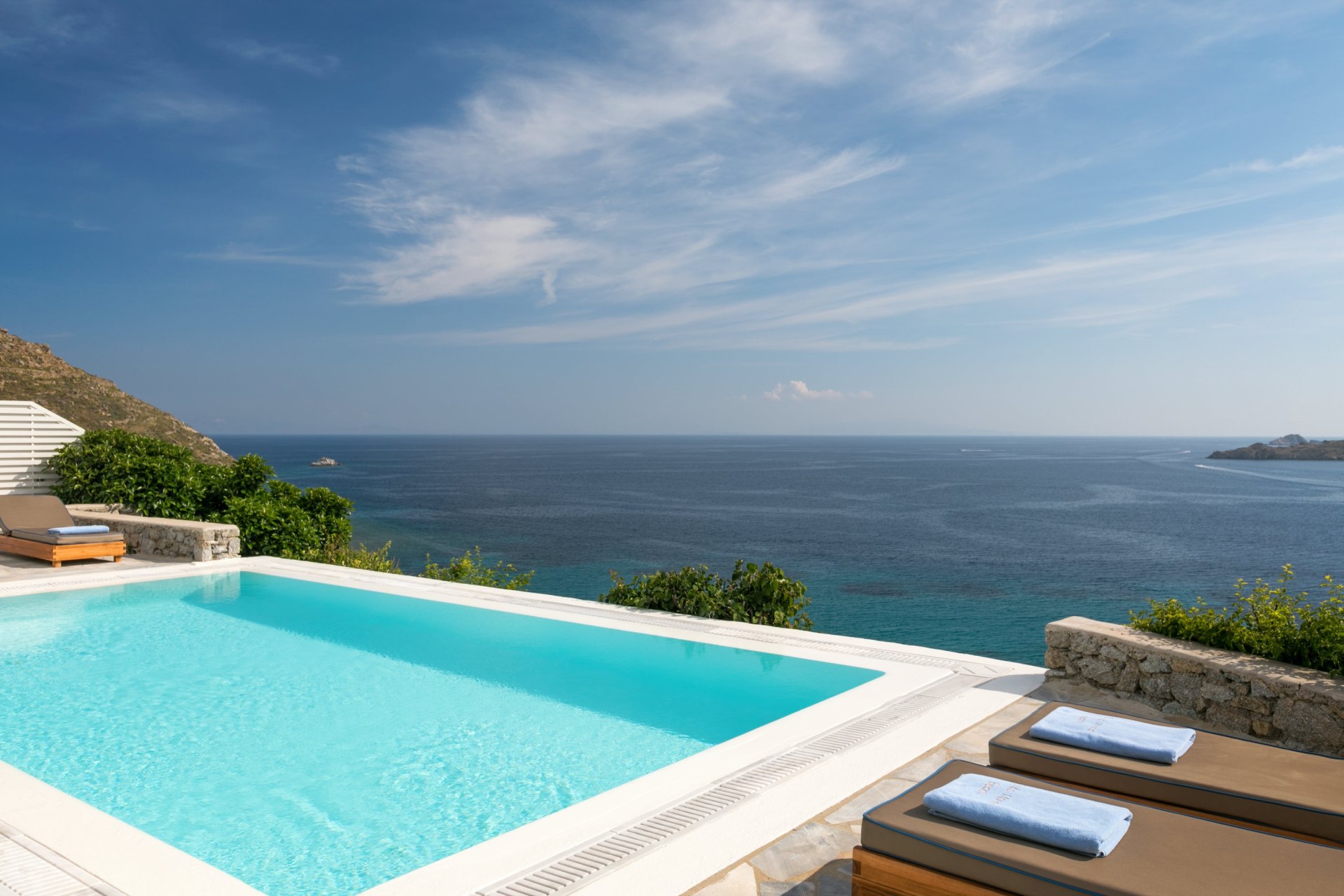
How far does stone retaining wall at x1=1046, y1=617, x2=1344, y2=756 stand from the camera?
13.7ft


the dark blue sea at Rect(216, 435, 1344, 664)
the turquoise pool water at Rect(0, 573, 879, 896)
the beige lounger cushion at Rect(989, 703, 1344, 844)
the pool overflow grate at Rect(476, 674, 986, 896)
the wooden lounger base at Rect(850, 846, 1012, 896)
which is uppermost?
the beige lounger cushion at Rect(989, 703, 1344, 844)

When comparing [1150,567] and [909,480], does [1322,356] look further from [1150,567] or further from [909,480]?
[909,480]

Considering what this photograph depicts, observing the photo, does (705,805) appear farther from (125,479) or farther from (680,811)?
(125,479)

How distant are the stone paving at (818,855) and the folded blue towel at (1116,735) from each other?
797 mm

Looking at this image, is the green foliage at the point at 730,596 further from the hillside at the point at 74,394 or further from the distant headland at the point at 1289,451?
the distant headland at the point at 1289,451

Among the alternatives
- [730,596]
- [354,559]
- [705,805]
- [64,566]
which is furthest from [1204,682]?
[64,566]

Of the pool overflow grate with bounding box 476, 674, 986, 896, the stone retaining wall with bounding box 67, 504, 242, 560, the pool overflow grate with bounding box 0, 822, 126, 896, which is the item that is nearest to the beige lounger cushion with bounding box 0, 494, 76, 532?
the stone retaining wall with bounding box 67, 504, 242, 560

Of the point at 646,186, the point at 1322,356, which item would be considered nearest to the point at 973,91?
the point at 646,186

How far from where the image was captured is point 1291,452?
98500mm

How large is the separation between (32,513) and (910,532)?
33.9m

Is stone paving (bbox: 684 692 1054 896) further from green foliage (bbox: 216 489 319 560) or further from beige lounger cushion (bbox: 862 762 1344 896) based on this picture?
green foliage (bbox: 216 489 319 560)

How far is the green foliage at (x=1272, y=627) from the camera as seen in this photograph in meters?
4.43

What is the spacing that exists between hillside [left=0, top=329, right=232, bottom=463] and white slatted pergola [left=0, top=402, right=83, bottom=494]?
1991cm

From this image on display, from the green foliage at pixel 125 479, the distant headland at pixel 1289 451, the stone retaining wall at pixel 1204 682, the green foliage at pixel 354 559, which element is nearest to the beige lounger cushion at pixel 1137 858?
the stone retaining wall at pixel 1204 682
